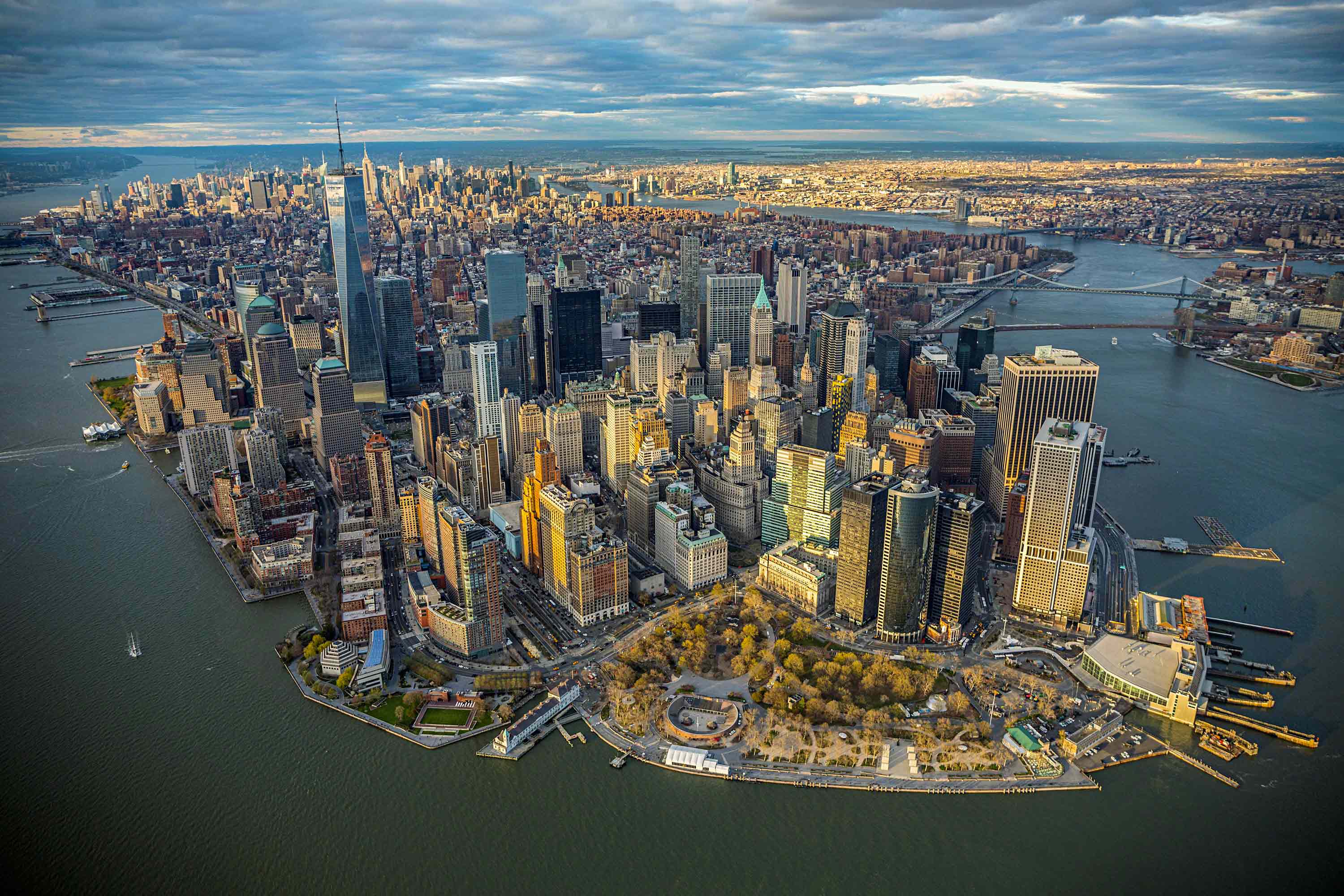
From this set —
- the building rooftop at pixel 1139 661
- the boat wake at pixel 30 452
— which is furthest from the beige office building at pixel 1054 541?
the boat wake at pixel 30 452

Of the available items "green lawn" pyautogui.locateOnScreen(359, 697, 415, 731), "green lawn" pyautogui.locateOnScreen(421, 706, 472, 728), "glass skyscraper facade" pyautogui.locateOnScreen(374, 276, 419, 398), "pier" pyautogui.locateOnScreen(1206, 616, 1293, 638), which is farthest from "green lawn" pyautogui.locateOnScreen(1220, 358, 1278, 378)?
"green lawn" pyautogui.locateOnScreen(359, 697, 415, 731)

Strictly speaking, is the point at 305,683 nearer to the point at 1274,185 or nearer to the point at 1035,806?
the point at 1035,806

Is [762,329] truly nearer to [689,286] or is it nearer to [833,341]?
[833,341]

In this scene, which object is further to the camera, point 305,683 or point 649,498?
point 649,498

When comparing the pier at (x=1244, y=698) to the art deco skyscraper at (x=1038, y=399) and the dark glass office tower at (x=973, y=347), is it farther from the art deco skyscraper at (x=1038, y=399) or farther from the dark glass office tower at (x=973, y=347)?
the dark glass office tower at (x=973, y=347)

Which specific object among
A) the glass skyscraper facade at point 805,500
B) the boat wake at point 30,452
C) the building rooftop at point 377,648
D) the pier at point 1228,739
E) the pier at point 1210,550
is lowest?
the pier at point 1228,739

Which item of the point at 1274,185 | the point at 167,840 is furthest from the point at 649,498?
the point at 1274,185
